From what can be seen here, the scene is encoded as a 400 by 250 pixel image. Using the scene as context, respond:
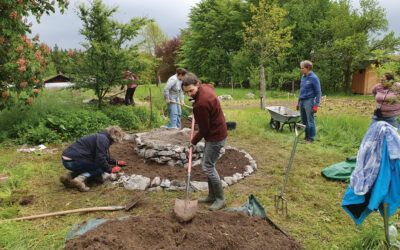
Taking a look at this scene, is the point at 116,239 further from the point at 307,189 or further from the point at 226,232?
the point at 307,189

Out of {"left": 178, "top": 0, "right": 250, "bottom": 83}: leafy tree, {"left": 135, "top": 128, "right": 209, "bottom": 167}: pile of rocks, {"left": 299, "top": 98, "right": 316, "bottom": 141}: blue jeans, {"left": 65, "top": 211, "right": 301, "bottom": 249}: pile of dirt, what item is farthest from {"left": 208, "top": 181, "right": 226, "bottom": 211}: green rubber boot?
{"left": 178, "top": 0, "right": 250, "bottom": 83}: leafy tree

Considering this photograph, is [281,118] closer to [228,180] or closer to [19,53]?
[228,180]

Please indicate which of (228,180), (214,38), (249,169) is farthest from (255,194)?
(214,38)

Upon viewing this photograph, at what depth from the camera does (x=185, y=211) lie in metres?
3.58

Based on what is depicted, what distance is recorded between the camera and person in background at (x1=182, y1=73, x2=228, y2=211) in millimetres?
3844

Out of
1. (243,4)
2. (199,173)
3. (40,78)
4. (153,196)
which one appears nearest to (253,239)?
(153,196)

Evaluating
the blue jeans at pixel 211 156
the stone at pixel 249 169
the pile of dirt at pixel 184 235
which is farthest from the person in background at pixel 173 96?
the pile of dirt at pixel 184 235

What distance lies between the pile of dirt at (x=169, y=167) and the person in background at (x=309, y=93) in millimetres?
2120

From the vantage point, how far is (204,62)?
2952 centimetres

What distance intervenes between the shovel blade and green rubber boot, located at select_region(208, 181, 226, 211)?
63 centimetres

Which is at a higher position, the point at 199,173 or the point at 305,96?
the point at 305,96

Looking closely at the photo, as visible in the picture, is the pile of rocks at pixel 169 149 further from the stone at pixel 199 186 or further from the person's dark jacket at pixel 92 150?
the person's dark jacket at pixel 92 150

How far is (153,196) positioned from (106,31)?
18.1 ft

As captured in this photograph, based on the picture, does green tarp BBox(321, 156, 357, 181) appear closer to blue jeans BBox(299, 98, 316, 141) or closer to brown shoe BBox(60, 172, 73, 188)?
blue jeans BBox(299, 98, 316, 141)
